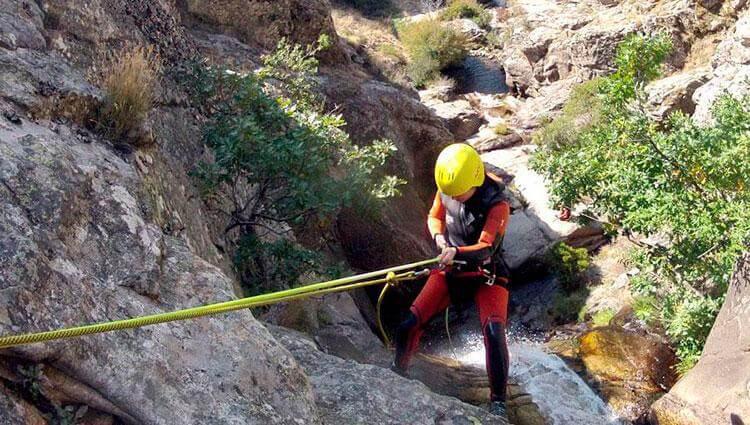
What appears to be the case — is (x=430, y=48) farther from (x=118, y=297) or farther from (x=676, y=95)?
(x=118, y=297)

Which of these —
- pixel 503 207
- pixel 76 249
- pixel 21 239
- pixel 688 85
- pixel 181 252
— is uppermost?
pixel 21 239

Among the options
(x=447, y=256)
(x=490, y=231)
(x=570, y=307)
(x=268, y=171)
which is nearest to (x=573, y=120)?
(x=570, y=307)

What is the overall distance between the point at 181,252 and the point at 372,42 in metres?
24.6

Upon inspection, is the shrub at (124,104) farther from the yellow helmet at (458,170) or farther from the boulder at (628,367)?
the boulder at (628,367)

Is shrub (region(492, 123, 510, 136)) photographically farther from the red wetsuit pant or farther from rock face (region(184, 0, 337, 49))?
the red wetsuit pant

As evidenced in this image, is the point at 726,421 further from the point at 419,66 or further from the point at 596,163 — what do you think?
the point at 419,66

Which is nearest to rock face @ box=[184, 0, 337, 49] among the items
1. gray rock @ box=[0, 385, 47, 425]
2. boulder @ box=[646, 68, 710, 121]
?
boulder @ box=[646, 68, 710, 121]

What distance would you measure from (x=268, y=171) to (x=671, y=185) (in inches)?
161

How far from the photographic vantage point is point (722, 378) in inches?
250

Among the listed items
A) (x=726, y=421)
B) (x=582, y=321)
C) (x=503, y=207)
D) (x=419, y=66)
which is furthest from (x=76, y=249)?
(x=419, y=66)

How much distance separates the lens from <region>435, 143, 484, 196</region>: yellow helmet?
461cm

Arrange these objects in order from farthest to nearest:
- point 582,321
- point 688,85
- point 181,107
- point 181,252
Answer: point 688,85, point 582,321, point 181,107, point 181,252

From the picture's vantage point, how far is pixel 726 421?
6.09 m

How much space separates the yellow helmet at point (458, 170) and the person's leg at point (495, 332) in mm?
858
